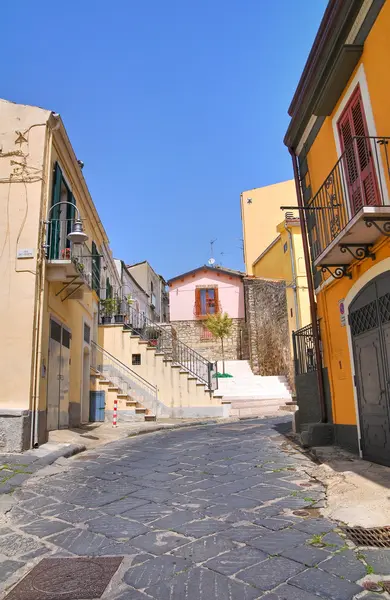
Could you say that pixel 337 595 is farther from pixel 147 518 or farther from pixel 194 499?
pixel 194 499

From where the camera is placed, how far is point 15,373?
26.9 feet

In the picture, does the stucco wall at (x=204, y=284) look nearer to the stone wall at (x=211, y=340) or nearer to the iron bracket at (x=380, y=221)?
the stone wall at (x=211, y=340)

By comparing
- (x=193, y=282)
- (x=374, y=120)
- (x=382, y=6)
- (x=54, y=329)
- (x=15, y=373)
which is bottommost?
(x=15, y=373)

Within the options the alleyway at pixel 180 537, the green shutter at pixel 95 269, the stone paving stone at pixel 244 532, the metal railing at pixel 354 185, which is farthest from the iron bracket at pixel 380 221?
the green shutter at pixel 95 269

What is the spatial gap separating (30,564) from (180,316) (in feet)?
89.0

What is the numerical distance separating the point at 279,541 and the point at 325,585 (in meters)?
0.77

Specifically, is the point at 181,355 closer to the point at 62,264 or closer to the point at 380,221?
the point at 62,264

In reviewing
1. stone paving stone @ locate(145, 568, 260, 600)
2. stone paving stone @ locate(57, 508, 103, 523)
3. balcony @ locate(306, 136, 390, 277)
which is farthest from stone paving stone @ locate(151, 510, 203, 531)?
balcony @ locate(306, 136, 390, 277)

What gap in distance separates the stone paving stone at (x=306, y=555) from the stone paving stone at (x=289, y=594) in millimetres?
378

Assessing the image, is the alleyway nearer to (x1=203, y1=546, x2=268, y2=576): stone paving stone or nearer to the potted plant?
(x1=203, y1=546, x2=268, y2=576): stone paving stone

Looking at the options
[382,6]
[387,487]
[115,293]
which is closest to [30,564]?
[387,487]

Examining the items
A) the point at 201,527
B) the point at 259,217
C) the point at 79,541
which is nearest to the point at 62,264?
the point at 79,541

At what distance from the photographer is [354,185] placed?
689 centimetres

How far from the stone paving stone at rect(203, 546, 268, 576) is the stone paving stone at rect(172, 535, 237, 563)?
7 cm
